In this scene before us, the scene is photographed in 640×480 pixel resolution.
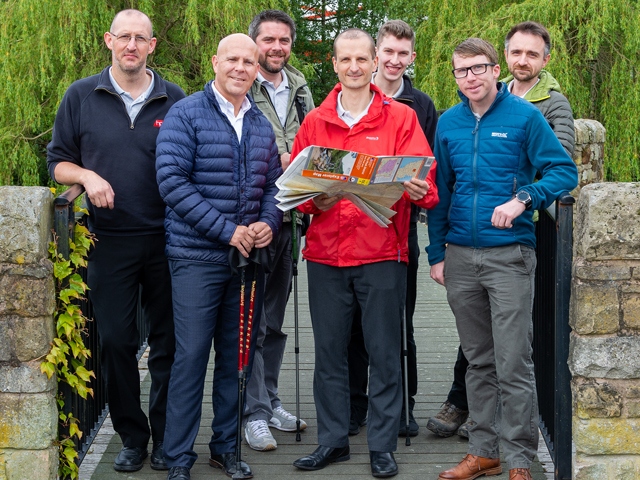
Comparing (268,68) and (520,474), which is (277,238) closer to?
(268,68)

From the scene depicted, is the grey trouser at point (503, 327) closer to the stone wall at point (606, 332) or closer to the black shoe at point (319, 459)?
the stone wall at point (606, 332)

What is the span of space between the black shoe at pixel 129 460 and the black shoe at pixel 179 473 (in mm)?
292

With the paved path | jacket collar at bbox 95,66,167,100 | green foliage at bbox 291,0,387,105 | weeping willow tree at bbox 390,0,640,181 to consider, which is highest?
green foliage at bbox 291,0,387,105

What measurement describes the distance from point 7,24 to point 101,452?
11.8 m

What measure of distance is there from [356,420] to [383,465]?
24.9 inches

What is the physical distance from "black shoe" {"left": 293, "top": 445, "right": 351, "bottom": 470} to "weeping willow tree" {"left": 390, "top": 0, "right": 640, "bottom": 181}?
10594 mm

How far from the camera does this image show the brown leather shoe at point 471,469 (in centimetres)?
458

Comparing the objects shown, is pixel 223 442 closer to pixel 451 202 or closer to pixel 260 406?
pixel 260 406

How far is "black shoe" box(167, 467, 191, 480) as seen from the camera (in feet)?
14.8

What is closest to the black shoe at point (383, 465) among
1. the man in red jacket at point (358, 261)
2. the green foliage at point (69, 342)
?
the man in red jacket at point (358, 261)

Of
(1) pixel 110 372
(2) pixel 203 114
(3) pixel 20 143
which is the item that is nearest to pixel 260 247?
(2) pixel 203 114

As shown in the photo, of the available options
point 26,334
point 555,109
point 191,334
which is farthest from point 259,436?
point 555,109

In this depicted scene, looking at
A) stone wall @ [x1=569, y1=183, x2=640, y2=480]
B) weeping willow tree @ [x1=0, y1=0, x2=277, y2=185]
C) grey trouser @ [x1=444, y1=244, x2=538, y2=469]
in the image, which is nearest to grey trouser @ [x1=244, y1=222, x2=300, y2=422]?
grey trouser @ [x1=444, y1=244, x2=538, y2=469]

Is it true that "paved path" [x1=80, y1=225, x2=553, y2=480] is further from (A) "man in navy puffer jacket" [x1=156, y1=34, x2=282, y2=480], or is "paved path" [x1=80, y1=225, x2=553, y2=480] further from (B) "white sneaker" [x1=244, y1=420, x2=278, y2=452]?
(A) "man in navy puffer jacket" [x1=156, y1=34, x2=282, y2=480]
